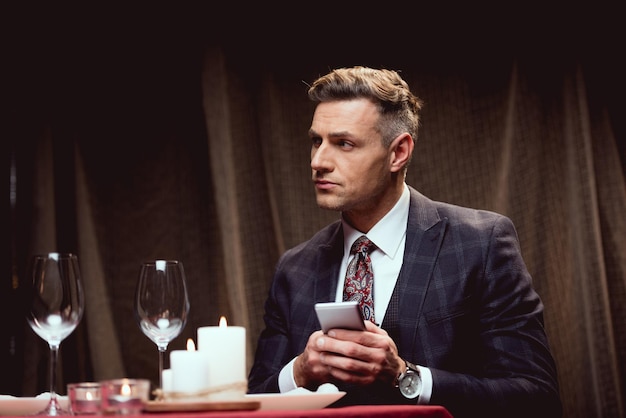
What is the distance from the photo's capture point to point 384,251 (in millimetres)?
2176

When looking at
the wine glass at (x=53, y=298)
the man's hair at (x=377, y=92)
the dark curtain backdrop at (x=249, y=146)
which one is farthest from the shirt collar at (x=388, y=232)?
the wine glass at (x=53, y=298)

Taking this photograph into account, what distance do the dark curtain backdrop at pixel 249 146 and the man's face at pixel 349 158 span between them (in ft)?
2.51

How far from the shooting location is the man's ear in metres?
2.30

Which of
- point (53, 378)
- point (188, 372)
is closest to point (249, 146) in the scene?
point (53, 378)

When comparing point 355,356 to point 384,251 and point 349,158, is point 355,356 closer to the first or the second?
point 384,251

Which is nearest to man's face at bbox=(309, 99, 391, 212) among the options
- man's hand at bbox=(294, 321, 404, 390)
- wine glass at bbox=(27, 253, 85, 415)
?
man's hand at bbox=(294, 321, 404, 390)

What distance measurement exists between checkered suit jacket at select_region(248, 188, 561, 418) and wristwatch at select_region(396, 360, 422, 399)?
0.03 metres

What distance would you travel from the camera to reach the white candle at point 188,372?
3.71ft

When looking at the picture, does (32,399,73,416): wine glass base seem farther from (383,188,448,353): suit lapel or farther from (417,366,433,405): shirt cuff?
(383,188,448,353): suit lapel

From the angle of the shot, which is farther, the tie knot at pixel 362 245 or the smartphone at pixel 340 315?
the tie knot at pixel 362 245

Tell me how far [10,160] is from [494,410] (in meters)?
2.01

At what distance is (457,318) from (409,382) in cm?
35

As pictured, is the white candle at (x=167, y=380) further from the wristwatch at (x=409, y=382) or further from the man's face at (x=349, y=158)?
the man's face at (x=349, y=158)

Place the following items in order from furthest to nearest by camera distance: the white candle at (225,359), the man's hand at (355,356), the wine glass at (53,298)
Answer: the man's hand at (355,356), the wine glass at (53,298), the white candle at (225,359)
